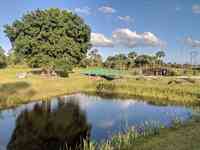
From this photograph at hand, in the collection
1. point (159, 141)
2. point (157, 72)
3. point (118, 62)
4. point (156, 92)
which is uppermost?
point (118, 62)

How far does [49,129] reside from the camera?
19781 millimetres

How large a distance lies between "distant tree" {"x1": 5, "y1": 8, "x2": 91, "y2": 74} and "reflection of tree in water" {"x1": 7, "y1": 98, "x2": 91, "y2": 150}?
1715 centimetres

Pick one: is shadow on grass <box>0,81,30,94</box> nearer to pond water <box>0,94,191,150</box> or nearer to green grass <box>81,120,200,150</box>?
pond water <box>0,94,191,150</box>

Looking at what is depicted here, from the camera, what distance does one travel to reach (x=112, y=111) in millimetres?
27453

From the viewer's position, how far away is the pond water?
56.2ft

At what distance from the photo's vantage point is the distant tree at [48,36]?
44.1m

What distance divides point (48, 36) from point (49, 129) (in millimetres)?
27145

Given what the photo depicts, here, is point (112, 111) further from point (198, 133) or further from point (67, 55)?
point (67, 55)

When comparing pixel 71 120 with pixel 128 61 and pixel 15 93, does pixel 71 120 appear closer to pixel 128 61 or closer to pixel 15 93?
pixel 15 93

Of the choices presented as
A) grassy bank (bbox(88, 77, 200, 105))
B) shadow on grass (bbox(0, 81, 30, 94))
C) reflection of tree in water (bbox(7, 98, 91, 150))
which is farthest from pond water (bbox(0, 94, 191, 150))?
shadow on grass (bbox(0, 81, 30, 94))

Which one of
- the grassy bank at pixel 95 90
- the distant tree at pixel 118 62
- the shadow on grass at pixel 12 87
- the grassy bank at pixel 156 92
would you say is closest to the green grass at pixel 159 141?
the grassy bank at pixel 95 90

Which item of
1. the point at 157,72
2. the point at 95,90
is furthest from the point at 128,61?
the point at 95,90

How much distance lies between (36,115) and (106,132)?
789cm

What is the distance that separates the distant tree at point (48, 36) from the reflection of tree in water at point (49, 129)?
17145mm
